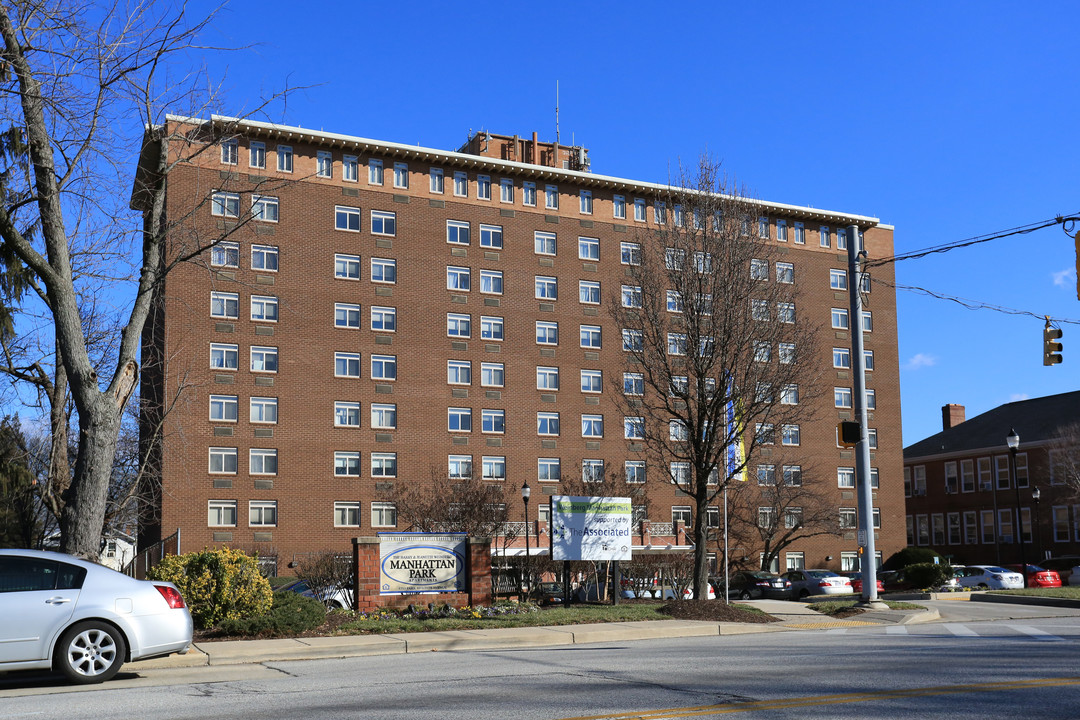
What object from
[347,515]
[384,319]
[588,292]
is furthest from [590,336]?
[347,515]

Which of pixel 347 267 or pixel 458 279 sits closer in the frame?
pixel 347 267

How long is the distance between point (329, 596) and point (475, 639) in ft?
34.5

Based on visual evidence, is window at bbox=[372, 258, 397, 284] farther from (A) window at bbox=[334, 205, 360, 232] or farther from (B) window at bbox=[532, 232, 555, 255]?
(B) window at bbox=[532, 232, 555, 255]

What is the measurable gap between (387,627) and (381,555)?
288 centimetres

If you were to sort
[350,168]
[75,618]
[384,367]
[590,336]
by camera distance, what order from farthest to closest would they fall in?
[590,336] → [350,168] → [384,367] → [75,618]

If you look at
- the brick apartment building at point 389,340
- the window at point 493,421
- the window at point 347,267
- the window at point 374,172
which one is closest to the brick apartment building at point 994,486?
the brick apartment building at point 389,340

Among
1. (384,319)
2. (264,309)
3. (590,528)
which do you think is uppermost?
(264,309)

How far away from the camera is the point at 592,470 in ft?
196

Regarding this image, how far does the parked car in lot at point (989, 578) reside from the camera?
1654 inches

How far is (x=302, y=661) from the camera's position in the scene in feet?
46.7

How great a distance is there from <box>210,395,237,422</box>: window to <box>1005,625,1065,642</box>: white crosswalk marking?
41538 mm

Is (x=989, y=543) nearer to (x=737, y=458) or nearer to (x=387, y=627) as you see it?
(x=737, y=458)

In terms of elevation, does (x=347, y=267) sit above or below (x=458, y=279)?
above

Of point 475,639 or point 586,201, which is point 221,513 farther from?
point 475,639
